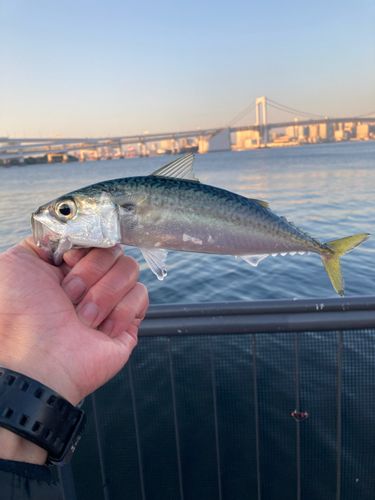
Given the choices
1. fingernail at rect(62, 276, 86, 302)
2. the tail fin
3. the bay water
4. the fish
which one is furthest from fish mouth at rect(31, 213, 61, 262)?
the bay water

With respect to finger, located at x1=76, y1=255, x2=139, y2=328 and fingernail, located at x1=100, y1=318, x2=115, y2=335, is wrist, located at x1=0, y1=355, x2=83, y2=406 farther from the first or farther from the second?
fingernail, located at x1=100, y1=318, x2=115, y2=335

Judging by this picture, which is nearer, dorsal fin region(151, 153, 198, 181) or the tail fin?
dorsal fin region(151, 153, 198, 181)

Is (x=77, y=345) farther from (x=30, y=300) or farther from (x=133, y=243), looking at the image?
(x=133, y=243)

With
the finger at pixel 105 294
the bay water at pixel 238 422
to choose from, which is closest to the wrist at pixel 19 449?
the finger at pixel 105 294

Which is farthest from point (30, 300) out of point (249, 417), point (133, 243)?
point (249, 417)

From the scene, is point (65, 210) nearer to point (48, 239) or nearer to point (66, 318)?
point (48, 239)

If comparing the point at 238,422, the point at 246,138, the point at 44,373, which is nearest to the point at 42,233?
the point at 44,373
